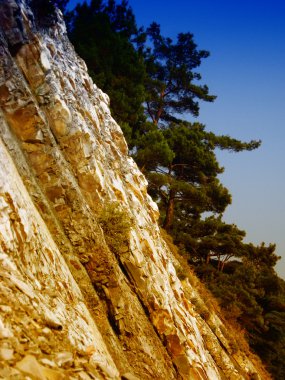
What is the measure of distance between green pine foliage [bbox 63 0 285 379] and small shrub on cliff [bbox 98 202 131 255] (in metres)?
9.02

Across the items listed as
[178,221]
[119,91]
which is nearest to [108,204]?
[119,91]

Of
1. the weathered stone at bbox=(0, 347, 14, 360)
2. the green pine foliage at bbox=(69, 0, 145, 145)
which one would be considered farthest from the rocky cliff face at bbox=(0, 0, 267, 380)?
the green pine foliage at bbox=(69, 0, 145, 145)

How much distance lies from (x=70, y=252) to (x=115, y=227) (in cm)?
153

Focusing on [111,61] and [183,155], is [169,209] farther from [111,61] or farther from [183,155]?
[111,61]

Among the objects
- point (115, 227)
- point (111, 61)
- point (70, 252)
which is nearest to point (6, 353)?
point (70, 252)

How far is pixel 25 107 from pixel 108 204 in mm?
3173

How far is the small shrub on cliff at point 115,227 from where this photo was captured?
7707 millimetres

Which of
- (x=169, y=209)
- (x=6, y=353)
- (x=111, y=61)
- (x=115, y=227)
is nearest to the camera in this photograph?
(x=6, y=353)

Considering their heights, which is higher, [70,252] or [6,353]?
[70,252]

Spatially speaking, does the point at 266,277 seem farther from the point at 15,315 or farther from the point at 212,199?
the point at 15,315

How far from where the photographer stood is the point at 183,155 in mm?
19516

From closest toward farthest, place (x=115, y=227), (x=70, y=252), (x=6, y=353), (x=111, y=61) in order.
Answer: (x=6, y=353) → (x=70, y=252) → (x=115, y=227) → (x=111, y=61)

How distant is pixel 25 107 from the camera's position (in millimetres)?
7355

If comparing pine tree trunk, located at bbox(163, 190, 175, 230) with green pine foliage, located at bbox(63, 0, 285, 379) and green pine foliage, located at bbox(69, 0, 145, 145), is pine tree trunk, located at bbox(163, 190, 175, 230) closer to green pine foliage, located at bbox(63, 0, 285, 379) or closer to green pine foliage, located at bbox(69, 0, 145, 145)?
green pine foliage, located at bbox(63, 0, 285, 379)
